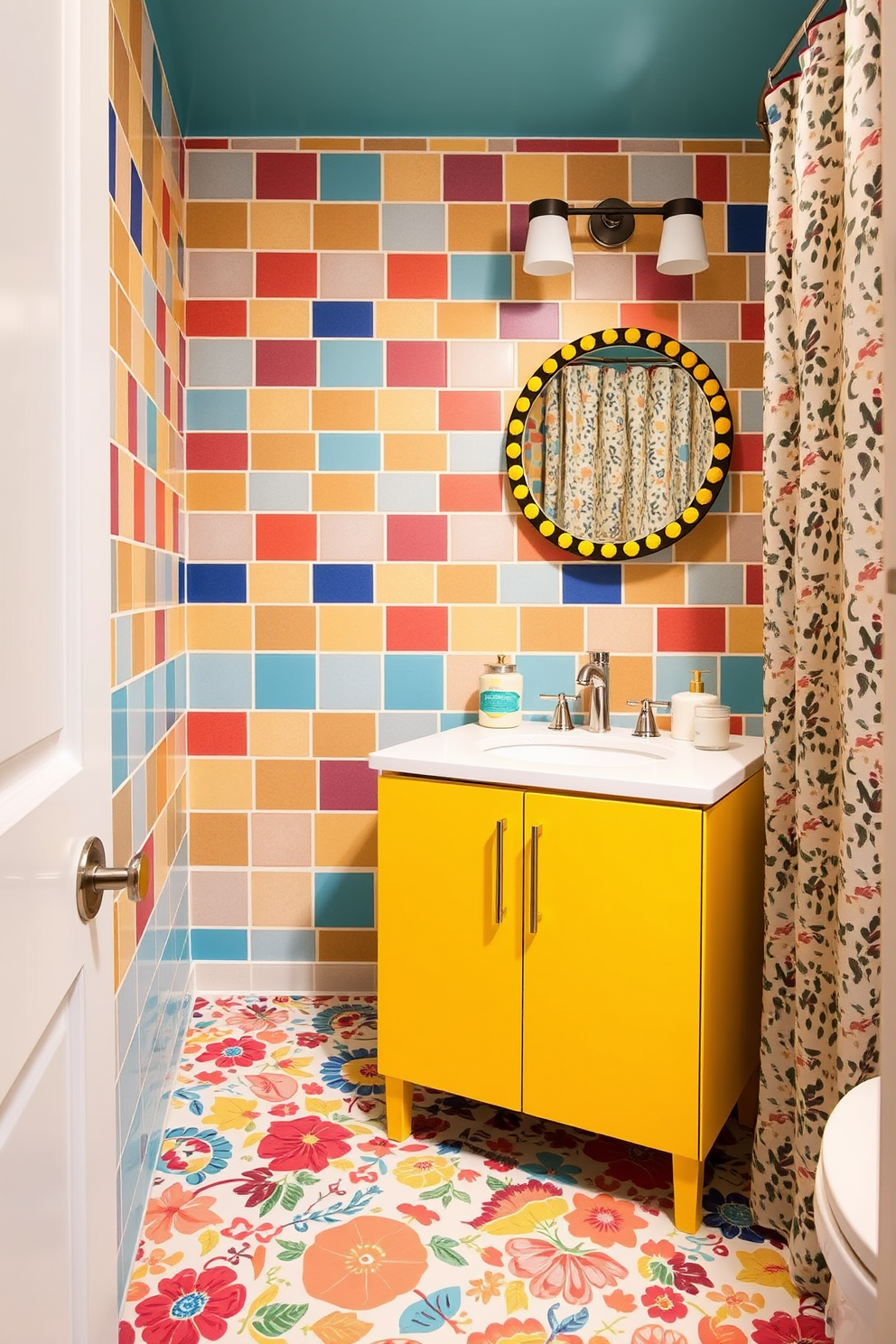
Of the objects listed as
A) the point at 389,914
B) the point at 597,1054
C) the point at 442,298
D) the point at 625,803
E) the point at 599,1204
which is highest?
the point at 442,298

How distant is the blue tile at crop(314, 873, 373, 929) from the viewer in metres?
2.76

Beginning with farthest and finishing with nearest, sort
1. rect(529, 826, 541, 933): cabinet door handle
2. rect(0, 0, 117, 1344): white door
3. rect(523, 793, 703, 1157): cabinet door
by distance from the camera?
1. rect(529, 826, 541, 933): cabinet door handle
2. rect(523, 793, 703, 1157): cabinet door
3. rect(0, 0, 117, 1344): white door

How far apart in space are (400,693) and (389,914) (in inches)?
31.0

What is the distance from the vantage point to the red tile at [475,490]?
2.65 metres

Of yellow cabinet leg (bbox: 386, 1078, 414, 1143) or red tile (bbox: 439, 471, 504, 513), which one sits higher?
red tile (bbox: 439, 471, 504, 513)

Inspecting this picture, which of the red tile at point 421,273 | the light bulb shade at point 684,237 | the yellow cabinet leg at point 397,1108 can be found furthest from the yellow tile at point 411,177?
the yellow cabinet leg at point 397,1108

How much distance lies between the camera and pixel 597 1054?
6.15 feet

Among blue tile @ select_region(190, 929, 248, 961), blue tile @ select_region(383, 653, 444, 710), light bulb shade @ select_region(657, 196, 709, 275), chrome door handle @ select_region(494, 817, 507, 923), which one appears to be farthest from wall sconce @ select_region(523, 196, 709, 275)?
blue tile @ select_region(190, 929, 248, 961)

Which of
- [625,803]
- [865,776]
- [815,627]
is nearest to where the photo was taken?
[865,776]

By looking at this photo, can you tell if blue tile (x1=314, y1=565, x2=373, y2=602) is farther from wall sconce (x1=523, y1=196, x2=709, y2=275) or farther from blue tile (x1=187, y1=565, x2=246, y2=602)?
wall sconce (x1=523, y1=196, x2=709, y2=275)

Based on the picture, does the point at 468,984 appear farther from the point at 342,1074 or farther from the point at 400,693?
the point at 400,693

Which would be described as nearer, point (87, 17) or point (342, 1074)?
point (87, 17)

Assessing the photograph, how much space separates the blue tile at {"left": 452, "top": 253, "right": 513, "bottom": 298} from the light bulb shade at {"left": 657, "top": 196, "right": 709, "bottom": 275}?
0.42 metres

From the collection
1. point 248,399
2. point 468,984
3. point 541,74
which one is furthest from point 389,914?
point 541,74
